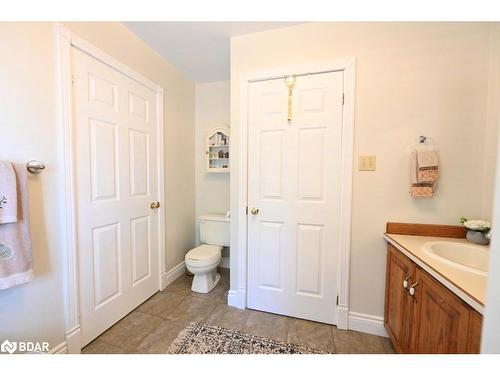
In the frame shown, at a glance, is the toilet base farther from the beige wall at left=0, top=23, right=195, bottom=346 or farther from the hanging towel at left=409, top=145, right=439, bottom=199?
the hanging towel at left=409, top=145, right=439, bottom=199

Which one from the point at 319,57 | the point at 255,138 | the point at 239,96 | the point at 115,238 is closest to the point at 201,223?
the point at 115,238

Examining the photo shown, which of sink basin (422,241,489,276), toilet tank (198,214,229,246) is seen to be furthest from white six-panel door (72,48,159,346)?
sink basin (422,241,489,276)

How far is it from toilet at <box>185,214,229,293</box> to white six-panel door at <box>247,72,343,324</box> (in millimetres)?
470

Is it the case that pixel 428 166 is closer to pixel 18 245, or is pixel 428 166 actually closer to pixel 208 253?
pixel 208 253

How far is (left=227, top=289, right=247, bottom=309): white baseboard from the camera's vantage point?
1758 millimetres

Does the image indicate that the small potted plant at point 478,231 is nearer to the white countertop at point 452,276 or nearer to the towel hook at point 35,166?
the white countertop at point 452,276

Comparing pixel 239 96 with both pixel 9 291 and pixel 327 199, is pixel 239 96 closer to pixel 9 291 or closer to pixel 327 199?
pixel 327 199

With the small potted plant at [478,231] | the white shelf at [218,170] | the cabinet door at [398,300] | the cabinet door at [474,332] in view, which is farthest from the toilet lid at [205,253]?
the small potted plant at [478,231]

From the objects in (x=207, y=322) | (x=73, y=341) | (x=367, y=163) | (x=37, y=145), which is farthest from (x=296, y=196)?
(x=73, y=341)

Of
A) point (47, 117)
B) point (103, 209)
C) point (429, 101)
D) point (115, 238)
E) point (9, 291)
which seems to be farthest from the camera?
point (115, 238)

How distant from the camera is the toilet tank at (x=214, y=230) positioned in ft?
7.43

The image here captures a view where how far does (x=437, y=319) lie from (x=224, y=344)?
1.22 m

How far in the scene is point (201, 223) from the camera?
7.65 feet

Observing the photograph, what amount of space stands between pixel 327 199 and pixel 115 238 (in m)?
1.69
